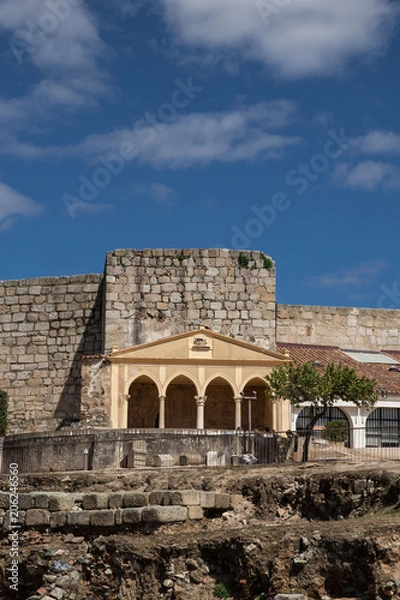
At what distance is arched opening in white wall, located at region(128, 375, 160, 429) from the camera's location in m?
41.4

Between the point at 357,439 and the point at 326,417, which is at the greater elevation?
the point at 326,417

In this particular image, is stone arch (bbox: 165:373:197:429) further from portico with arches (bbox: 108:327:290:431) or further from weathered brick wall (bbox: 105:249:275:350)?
weathered brick wall (bbox: 105:249:275:350)

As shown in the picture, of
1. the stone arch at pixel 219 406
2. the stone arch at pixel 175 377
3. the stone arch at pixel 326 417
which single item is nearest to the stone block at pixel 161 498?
the stone arch at pixel 175 377

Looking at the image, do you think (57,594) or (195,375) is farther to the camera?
(195,375)

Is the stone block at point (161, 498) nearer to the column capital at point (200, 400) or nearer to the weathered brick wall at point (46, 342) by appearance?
the column capital at point (200, 400)

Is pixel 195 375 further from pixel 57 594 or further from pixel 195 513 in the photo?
pixel 57 594

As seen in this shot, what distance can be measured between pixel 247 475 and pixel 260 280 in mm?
20397

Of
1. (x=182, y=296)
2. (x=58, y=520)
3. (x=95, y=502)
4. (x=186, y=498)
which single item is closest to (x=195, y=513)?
(x=186, y=498)

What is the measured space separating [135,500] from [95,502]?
32.7 inches

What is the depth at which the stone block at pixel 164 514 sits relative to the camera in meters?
20.7

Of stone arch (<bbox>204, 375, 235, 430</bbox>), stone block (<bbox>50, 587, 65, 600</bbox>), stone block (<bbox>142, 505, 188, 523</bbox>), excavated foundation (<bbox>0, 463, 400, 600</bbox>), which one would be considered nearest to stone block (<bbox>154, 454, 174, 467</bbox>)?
excavated foundation (<bbox>0, 463, 400, 600</bbox>)

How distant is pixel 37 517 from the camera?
72.0 feet

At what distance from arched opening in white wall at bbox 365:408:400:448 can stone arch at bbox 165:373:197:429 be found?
21.7 ft

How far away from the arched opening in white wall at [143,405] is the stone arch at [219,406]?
194cm
